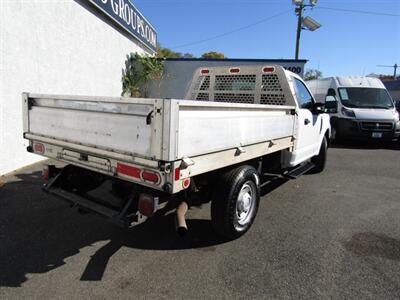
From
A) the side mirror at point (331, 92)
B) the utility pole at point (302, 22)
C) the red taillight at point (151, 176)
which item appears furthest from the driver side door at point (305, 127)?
the utility pole at point (302, 22)

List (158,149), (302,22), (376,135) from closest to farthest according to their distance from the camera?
(158,149) → (376,135) → (302,22)

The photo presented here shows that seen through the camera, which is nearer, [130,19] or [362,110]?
[362,110]

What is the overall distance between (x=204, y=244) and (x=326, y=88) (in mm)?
12375

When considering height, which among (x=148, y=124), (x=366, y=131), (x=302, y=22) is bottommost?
(x=366, y=131)

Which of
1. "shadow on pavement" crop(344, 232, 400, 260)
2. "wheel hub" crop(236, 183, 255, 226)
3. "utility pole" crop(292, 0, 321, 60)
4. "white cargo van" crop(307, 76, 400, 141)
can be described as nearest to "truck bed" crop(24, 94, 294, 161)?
"wheel hub" crop(236, 183, 255, 226)

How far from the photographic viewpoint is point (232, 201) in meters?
3.99

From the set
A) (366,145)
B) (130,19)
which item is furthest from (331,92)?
(130,19)

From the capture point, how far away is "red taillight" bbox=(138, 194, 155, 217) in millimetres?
3338

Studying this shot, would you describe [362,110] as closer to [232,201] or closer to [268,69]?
[268,69]

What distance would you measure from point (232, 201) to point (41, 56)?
5.65 meters

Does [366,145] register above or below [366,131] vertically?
below

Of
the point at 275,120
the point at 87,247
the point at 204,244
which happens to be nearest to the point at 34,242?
the point at 87,247

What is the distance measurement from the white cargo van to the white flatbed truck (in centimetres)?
796

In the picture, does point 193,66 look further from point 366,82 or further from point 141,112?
point 141,112
